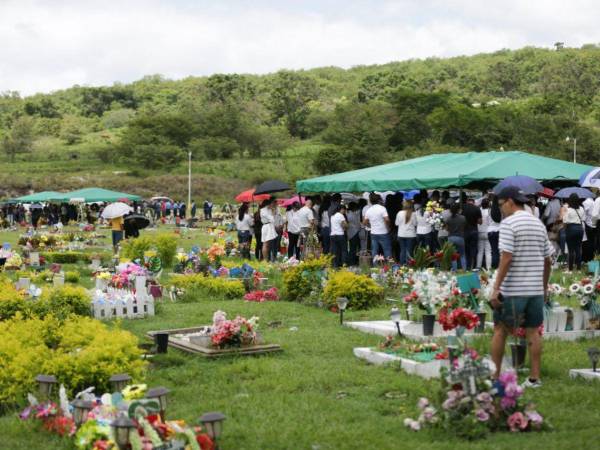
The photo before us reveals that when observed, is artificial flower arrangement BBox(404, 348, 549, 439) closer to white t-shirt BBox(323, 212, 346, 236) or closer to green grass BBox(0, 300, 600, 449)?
green grass BBox(0, 300, 600, 449)

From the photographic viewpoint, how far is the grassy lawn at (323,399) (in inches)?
238

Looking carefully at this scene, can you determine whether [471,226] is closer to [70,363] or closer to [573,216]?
[573,216]

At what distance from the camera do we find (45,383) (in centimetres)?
687

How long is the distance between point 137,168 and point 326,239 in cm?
6247

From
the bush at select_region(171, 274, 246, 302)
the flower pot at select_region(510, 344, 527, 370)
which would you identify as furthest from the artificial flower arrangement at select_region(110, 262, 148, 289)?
the flower pot at select_region(510, 344, 527, 370)

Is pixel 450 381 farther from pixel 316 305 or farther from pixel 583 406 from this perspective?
pixel 316 305

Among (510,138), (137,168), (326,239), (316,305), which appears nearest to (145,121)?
(137,168)

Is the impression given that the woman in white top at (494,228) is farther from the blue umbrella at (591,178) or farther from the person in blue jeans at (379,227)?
the person in blue jeans at (379,227)

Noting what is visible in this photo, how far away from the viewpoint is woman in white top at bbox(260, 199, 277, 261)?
66.2 feet

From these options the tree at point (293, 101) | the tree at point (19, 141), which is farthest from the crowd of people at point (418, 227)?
the tree at point (293, 101)

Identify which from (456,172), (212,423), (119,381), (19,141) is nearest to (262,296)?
(456,172)

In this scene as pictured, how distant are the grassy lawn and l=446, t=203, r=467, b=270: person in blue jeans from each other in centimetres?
686

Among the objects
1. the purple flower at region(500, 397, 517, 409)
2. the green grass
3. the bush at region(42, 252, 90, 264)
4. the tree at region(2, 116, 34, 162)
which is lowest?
the bush at region(42, 252, 90, 264)

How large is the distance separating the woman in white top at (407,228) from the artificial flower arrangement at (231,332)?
28.4 feet
